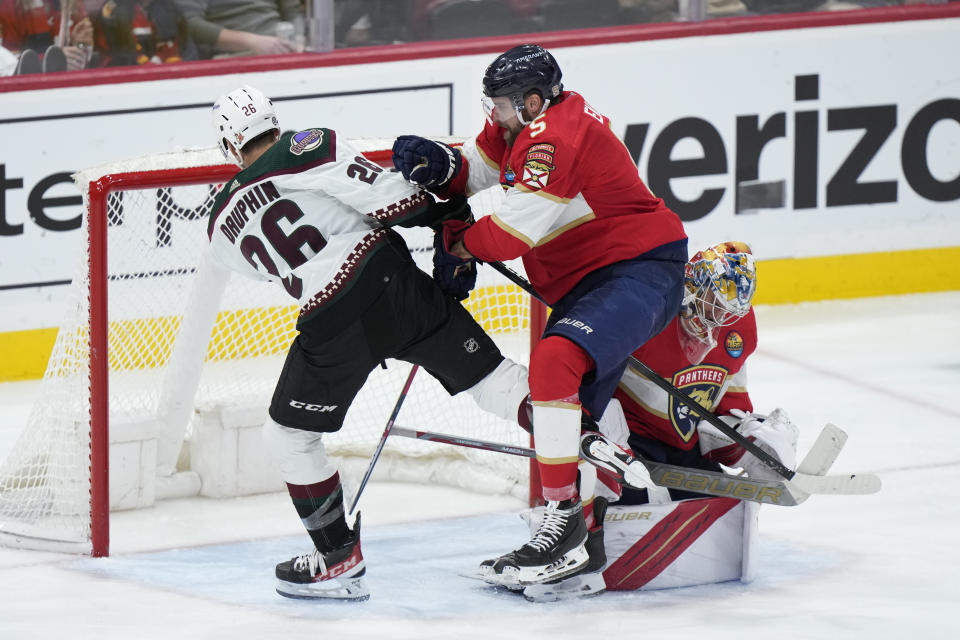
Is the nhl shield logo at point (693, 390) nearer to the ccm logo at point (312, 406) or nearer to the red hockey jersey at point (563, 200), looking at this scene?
Answer: the red hockey jersey at point (563, 200)

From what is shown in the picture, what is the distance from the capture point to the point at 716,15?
6.20 meters

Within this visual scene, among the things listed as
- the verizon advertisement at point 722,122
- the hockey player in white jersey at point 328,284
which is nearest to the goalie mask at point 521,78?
the hockey player in white jersey at point 328,284

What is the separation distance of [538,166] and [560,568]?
2.77 ft

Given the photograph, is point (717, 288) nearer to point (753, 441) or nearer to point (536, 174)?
point (753, 441)

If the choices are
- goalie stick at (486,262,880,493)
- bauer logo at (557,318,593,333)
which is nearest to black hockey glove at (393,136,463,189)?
goalie stick at (486,262,880,493)

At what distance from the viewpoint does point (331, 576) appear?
3596 millimetres

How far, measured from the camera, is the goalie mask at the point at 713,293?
11.8 feet

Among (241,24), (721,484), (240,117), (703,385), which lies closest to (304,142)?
(240,117)

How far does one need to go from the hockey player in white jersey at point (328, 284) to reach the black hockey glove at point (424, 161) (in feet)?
0.09

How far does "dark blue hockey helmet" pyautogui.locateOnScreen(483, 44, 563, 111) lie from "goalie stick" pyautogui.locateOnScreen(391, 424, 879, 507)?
0.82m

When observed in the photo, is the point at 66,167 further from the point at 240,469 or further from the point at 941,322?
the point at 941,322

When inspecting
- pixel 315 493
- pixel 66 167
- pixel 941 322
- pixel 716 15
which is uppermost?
pixel 716 15

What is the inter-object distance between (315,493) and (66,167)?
7.25ft

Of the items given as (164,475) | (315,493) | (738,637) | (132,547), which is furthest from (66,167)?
(738,637)
